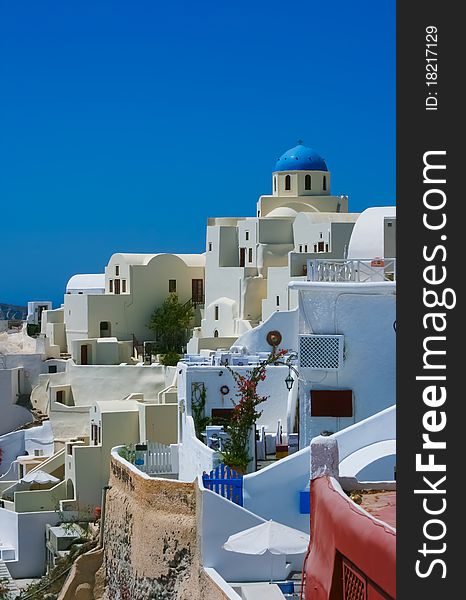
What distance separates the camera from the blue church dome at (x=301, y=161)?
47.5 m

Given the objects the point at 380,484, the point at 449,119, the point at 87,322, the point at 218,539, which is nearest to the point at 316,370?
the point at 218,539

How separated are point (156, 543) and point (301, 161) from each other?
28832mm

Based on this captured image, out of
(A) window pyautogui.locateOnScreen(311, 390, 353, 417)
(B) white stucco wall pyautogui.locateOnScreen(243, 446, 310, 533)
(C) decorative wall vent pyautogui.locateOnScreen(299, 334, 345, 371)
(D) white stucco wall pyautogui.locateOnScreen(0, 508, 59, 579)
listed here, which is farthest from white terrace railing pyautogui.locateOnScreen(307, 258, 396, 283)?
(D) white stucco wall pyautogui.locateOnScreen(0, 508, 59, 579)

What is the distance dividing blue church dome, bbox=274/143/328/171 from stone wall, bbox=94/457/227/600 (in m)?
25.1

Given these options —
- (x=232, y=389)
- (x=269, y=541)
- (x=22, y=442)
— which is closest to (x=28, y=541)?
(x=232, y=389)

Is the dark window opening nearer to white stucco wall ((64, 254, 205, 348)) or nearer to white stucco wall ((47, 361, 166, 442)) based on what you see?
white stucco wall ((64, 254, 205, 348))

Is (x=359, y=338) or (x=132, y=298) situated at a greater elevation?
(x=132, y=298)

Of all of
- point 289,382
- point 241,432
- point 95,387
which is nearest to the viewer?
point 241,432

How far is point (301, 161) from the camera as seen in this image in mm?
47562

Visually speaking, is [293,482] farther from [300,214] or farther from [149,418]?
[300,214]

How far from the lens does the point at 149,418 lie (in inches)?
1277

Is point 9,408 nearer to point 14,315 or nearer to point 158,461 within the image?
point 158,461

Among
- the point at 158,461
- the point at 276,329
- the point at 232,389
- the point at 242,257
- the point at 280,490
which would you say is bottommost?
A: the point at 158,461

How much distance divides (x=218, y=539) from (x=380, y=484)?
17.6 ft
